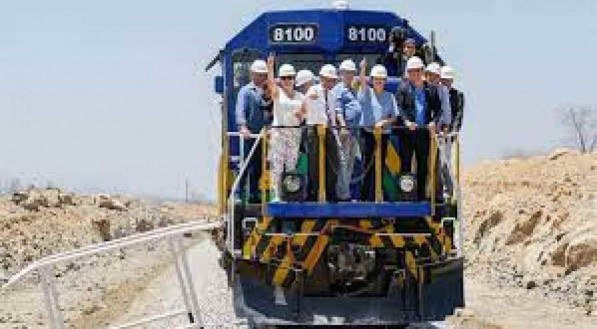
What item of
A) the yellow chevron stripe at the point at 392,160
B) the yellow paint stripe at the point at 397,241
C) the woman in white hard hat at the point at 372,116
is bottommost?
the yellow paint stripe at the point at 397,241

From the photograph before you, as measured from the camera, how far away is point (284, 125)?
1166 centimetres

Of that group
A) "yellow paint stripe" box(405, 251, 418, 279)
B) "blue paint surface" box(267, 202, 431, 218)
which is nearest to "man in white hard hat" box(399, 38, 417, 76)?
"blue paint surface" box(267, 202, 431, 218)

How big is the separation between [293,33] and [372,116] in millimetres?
2595

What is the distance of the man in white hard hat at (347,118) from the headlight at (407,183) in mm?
554

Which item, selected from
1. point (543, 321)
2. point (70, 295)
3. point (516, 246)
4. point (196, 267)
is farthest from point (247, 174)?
point (196, 267)

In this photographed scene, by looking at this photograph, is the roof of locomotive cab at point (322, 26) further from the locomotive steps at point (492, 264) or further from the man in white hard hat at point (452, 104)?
the locomotive steps at point (492, 264)

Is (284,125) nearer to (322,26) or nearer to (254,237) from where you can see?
(254,237)

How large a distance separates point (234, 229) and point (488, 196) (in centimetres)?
3255

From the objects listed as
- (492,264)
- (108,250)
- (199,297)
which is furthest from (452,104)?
(492,264)

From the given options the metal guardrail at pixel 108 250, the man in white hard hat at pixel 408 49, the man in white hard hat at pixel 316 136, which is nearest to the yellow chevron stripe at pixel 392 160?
the man in white hard hat at pixel 316 136

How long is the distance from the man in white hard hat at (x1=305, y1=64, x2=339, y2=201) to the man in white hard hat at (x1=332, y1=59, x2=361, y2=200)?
0.08 meters

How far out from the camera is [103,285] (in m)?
27.7

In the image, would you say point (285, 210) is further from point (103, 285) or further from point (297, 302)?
point (103, 285)

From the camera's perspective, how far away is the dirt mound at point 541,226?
872 inches
